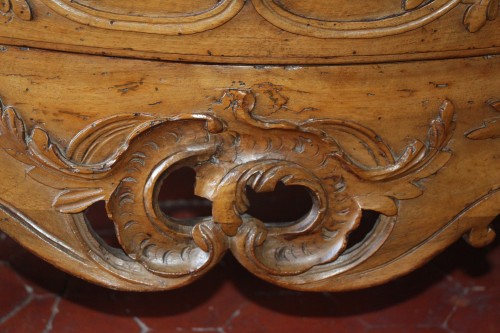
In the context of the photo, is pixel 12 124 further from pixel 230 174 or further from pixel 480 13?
pixel 480 13

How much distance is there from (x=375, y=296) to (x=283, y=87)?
57cm

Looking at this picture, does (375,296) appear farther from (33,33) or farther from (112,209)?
(33,33)

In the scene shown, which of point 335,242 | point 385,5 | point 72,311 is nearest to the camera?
point 385,5

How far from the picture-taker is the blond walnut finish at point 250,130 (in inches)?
26.5

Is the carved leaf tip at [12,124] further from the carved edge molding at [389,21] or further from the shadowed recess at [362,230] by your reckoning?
the shadowed recess at [362,230]

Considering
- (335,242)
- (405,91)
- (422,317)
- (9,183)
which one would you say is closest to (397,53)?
(405,91)

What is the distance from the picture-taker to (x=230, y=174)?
75 centimetres

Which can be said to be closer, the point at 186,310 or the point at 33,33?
the point at 33,33

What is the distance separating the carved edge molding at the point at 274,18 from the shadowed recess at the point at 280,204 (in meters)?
0.68

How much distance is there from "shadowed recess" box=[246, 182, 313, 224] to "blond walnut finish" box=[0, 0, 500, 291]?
51 centimetres

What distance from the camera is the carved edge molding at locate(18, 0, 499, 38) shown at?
2.16 ft

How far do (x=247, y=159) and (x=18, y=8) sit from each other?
0.24 m

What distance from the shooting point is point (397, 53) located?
70 cm

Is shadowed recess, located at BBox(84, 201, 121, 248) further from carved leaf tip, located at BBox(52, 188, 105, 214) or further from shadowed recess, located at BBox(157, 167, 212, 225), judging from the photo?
carved leaf tip, located at BBox(52, 188, 105, 214)
